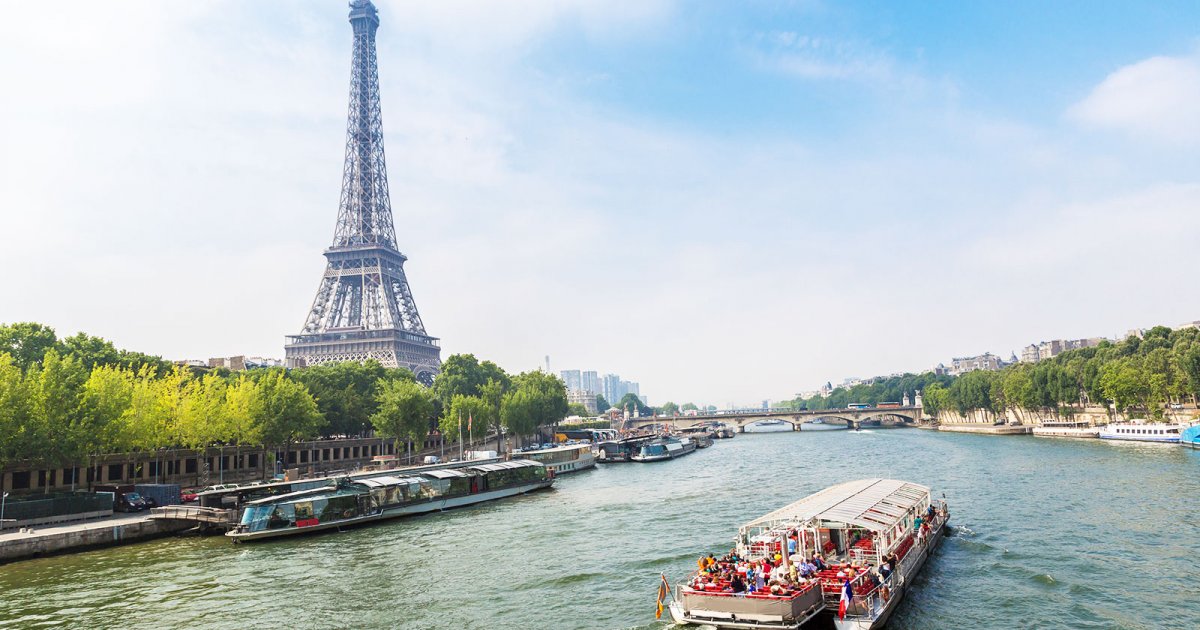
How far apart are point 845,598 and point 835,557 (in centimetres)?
672

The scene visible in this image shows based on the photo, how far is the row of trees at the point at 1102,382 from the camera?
4284 inches

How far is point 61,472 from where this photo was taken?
5991cm

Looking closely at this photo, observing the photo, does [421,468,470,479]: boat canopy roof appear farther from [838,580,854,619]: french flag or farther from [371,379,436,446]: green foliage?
[838,580,854,619]: french flag

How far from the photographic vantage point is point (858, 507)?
33344 mm

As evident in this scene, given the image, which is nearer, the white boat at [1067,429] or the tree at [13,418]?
the tree at [13,418]

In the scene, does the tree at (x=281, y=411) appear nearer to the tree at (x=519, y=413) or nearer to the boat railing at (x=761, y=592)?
the tree at (x=519, y=413)

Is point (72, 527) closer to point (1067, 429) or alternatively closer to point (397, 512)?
point (397, 512)

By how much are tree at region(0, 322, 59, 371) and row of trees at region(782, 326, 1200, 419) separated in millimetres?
139570

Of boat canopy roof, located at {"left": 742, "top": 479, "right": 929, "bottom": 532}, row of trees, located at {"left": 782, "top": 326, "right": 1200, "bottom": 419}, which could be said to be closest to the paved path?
boat canopy roof, located at {"left": 742, "top": 479, "right": 929, "bottom": 532}

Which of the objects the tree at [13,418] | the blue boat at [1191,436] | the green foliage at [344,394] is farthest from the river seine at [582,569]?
the green foliage at [344,394]

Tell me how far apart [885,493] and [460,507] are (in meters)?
34.3

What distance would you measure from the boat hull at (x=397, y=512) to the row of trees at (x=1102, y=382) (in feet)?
301

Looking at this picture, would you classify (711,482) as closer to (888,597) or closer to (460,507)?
(460,507)

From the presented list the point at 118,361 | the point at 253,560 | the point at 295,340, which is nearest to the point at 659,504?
the point at 253,560
